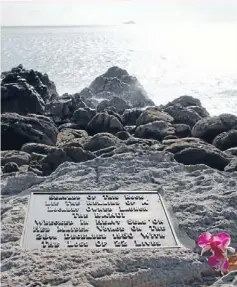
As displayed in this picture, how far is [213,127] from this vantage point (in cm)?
883

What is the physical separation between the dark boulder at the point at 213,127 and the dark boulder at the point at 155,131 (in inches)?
16.6

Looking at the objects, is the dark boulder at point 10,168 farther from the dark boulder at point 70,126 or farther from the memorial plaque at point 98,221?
the dark boulder at point 70,126

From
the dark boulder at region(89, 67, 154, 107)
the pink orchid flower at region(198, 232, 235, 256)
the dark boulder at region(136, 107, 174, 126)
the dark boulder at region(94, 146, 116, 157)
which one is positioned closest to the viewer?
the pink orchid flower at region(198, 232, 235, 256)

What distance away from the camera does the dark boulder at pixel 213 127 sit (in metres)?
8.76

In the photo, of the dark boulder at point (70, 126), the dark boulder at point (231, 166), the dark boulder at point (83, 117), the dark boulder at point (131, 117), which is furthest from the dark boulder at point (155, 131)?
the dark boulder at point (231, 166)

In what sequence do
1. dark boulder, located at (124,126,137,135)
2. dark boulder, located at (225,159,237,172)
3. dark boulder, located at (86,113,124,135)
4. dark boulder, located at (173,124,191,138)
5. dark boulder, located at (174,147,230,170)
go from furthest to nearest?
dark boulder, located at (124,126,137,135) → dark boulder, located at (86,113,124,135) → dark boulder, located at (173,124,191,138) → dark boulder, located at (174,147,230,170) → dark boulder, located at (225,159,237,172)

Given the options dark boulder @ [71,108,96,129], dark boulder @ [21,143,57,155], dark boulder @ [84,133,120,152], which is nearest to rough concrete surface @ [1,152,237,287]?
Answer: dark boulder @ [84,133,120,152]

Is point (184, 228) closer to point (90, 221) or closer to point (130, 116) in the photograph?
point (90, 221)

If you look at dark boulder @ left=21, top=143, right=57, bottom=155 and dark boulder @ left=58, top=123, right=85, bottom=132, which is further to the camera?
dark boulder @ left=58, top=123, right=85, bottom=132

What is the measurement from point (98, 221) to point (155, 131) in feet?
15.4

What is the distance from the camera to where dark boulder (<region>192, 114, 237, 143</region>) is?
8.76 m

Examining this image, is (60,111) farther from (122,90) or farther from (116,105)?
(122,90)

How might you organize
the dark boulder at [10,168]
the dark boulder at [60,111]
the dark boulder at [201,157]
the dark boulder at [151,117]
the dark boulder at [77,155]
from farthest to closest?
the dark boulder at [60,111]
the dark boulder at [151,117]
the dark boulder at [201,157]
the dark boulder at [77,155]
the dark boulder at [10,168]

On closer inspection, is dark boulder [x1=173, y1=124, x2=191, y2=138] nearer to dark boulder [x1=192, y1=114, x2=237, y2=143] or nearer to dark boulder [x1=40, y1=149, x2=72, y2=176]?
dark boulder [x1=192, y1=114, x2=237, y2=143]
